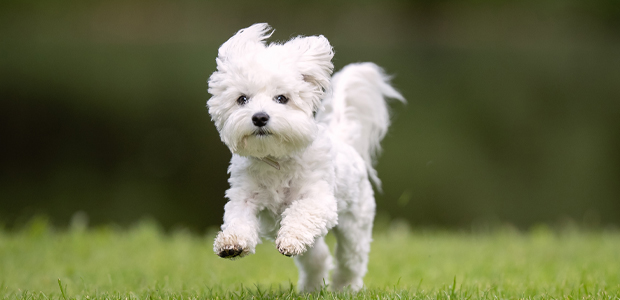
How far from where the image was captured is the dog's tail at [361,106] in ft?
17.9

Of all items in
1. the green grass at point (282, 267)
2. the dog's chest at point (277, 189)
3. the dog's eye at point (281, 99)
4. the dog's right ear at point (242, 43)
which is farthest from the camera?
the green grass at point (282, 267)

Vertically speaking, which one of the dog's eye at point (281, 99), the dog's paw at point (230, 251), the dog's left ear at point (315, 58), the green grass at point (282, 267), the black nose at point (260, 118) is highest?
the dog's left ear at point (315, 58)

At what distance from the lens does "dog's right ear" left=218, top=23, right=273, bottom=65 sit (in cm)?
399

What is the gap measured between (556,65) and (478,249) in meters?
13.7

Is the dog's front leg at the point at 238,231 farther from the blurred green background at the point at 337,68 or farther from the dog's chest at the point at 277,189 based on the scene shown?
the blurred green background at the point at 337,68

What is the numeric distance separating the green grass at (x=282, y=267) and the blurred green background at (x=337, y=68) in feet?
4.51

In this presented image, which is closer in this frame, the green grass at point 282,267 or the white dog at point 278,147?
the white dog at point 278,147

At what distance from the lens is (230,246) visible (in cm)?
362

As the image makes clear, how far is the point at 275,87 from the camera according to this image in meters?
3.84

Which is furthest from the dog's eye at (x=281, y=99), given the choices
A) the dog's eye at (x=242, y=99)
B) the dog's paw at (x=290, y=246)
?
the dog's paw at (x=290, y=246)

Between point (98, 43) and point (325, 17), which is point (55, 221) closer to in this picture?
point (98, 43)

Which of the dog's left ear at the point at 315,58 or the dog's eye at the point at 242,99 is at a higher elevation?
the dog's left ear at the point at 315,58

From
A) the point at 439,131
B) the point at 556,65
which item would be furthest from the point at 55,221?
the point at 556,65

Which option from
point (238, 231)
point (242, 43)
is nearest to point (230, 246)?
point (238, 231)
